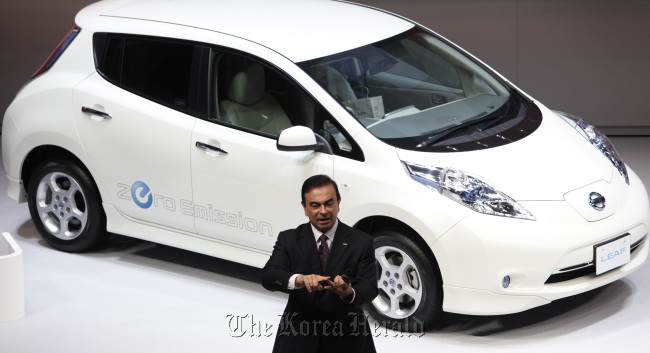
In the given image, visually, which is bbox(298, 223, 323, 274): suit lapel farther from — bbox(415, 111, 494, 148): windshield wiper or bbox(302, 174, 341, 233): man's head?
bbox(415, 111, 494, 148): windshield wiper

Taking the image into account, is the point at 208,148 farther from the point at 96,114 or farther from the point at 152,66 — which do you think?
the point at 96,114

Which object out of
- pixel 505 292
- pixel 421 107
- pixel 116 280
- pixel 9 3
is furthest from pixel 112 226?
pixel 9 3

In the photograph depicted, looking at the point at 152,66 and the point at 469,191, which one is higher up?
the point at 152,66

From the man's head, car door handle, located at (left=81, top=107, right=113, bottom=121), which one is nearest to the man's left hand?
the man's head

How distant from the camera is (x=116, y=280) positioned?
20.4 feet

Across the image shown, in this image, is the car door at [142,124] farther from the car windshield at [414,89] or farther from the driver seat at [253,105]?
the car windshield at [414,89]

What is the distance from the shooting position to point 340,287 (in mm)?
3545

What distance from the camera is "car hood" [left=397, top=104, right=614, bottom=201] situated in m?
5.18

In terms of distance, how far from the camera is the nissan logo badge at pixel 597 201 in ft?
17.2

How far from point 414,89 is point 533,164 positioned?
0.83 meters

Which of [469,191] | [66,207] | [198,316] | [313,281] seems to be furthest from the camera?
[66,207]

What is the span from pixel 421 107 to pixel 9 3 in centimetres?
520

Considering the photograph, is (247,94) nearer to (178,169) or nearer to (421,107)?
(178,169)

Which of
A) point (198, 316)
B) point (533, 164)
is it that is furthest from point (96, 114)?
point (533, 164)
